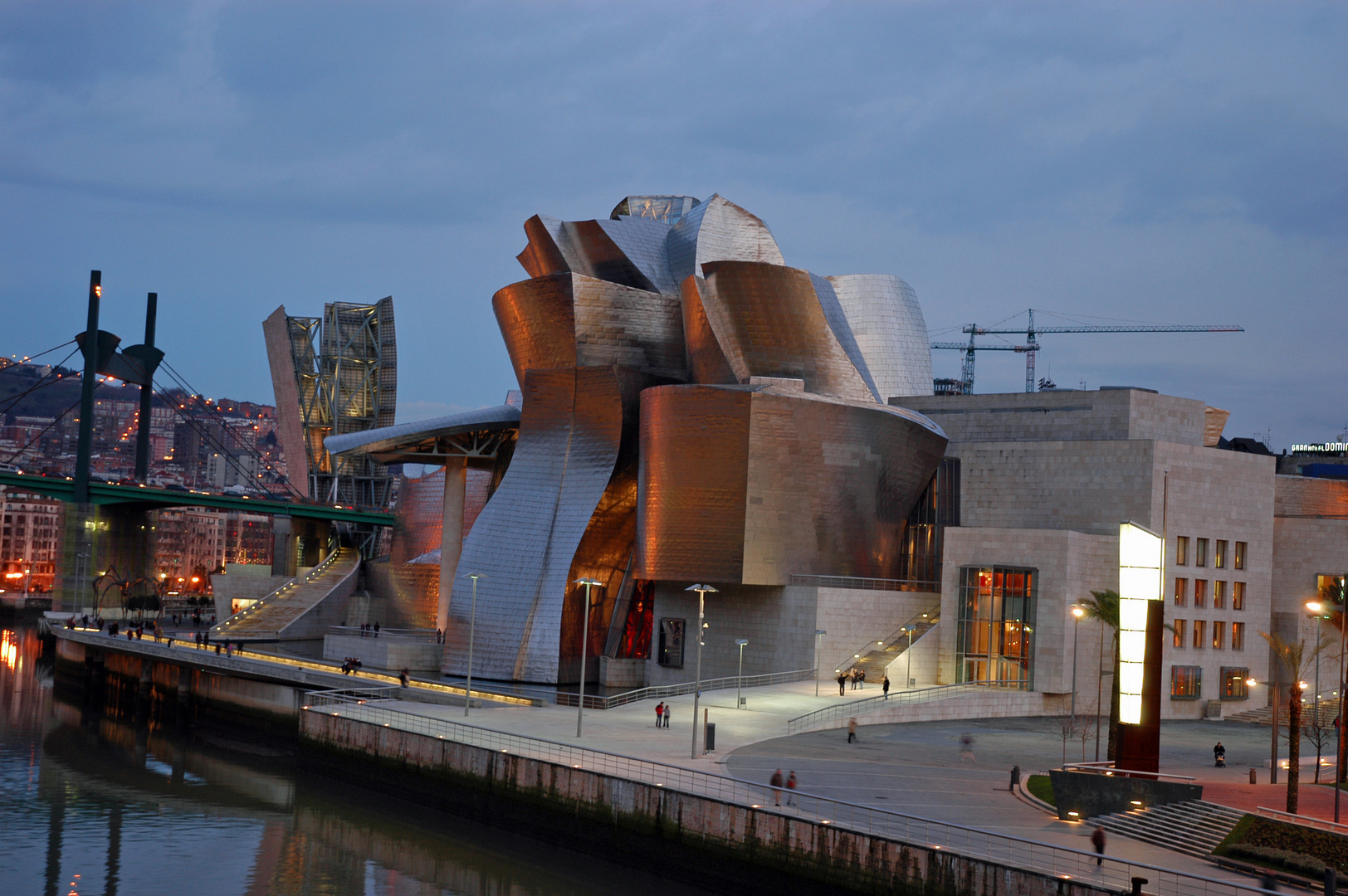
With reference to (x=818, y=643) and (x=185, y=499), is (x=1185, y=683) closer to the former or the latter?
(x=818, y=643)

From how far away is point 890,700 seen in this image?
3756cm

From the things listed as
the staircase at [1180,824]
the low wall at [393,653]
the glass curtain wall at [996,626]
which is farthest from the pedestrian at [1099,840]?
the low wall at [393,653]

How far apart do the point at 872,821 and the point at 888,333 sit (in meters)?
38.7

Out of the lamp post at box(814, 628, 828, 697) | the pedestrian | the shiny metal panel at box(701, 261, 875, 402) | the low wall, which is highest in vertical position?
the shiny metal panel at box(701, 261, 875, 402)

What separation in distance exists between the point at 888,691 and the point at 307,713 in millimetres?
17375

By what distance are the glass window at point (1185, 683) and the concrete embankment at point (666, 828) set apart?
25087 mm

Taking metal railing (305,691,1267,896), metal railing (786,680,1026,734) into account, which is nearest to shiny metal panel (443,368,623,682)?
metal railing (786,680,1026,734)

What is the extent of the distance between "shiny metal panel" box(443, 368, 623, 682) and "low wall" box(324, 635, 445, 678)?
2792mm

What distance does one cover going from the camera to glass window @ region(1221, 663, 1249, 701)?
4466 cm

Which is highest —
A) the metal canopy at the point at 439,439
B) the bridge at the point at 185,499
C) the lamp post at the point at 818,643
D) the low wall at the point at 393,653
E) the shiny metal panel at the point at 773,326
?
the shiny metal panel at the point at 773,326

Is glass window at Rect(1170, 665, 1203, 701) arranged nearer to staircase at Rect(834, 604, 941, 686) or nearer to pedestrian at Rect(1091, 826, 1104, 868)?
staircase at Rect(834, 604, 941, 686)

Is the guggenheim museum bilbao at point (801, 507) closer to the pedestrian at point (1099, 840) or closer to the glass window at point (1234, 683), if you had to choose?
the glass window at point (1234, 683)

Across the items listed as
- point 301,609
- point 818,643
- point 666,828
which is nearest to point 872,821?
point 666,828

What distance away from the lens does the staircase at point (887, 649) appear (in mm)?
42844
